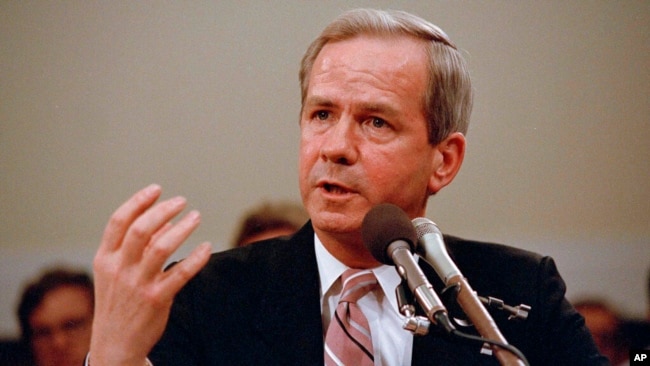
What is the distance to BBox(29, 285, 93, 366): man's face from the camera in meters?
2.70

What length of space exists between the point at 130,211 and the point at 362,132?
2.44 feet

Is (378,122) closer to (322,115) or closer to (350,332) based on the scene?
(322,115)

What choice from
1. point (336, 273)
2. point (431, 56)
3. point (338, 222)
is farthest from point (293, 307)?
point (431, 56)

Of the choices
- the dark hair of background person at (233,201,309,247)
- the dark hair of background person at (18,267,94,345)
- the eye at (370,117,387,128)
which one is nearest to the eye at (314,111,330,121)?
the eye at (370,117,387,128)

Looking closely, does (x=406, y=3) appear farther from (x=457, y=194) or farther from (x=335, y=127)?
(x=335, y=127)

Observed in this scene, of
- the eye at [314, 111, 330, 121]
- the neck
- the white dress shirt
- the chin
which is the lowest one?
the white dress shirt

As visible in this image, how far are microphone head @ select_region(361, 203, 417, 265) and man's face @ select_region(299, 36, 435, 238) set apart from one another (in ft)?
1.27

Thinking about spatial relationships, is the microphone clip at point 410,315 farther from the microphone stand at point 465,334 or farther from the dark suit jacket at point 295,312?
the dark suit jacket at point 295,312

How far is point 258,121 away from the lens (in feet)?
9.98

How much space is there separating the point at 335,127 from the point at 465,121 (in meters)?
0.45

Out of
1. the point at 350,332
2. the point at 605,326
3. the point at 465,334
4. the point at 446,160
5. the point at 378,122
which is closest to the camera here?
the point at 465,334

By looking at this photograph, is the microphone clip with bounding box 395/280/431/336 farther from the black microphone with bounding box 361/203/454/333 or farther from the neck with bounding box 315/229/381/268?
the neck with bounding box 315/229/381/268

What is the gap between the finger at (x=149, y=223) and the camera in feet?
3.97

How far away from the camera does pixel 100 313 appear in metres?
1.31
